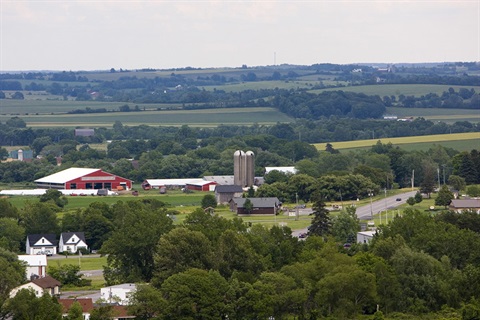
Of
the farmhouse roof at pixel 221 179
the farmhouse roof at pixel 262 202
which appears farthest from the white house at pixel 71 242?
the farmhouse roof at pixel 221 179

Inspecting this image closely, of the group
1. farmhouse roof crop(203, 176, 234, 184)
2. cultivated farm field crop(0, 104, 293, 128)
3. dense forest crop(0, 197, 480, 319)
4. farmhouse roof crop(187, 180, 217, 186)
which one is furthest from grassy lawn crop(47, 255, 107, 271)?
cultivated farm field crop(0, 104, 293, 128)

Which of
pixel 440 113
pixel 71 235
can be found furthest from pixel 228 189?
pixel 440 113

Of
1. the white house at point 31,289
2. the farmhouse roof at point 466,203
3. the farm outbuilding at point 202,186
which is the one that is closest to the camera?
the white house at point 31,289

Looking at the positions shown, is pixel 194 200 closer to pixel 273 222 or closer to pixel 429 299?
pixel 273 222

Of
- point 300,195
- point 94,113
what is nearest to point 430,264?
point 300,195

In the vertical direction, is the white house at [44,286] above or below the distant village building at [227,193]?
above

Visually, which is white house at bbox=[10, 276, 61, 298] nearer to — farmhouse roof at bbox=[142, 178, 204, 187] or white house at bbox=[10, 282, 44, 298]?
white house at bbox=[10, 282, 44, 298]

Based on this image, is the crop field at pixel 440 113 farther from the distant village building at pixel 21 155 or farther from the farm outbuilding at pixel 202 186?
the farm outbuilding at pixel 202 186

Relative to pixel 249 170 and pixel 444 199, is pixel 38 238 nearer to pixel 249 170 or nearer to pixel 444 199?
pixel 444 199
